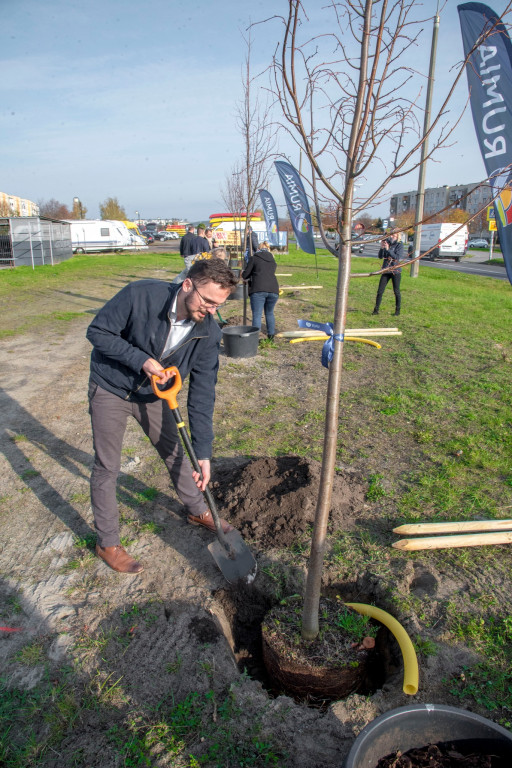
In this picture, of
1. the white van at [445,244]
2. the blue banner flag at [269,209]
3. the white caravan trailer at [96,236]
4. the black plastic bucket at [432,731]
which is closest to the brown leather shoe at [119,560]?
the black plastic bucket at [432,731]

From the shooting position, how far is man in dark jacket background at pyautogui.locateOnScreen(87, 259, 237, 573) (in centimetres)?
290

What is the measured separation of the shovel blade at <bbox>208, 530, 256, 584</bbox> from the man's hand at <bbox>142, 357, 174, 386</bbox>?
44.2 inches

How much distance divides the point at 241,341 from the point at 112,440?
16.5ft

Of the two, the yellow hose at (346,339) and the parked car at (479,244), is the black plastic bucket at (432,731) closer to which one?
the yellow hose at (346,339)

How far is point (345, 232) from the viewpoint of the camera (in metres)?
2.17

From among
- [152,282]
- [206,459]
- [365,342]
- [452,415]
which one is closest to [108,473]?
[206,459]

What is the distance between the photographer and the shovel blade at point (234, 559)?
10.3 feet

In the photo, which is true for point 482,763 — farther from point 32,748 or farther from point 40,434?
point 40,434

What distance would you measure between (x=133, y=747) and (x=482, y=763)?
1377mm

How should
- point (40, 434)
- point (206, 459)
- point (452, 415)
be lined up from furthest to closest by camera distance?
1. point (452, 415)
2. point (40, 434)
3. point (206, 459)

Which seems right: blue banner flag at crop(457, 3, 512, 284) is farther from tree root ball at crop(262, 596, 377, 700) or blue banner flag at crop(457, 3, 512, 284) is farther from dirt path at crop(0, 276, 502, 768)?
tree root ball at crop(262, 596, 377, 700)

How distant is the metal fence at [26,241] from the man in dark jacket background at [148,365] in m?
23.0

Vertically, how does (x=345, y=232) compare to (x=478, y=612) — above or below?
above

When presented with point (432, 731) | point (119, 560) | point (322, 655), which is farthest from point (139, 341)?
point (432, 731)
